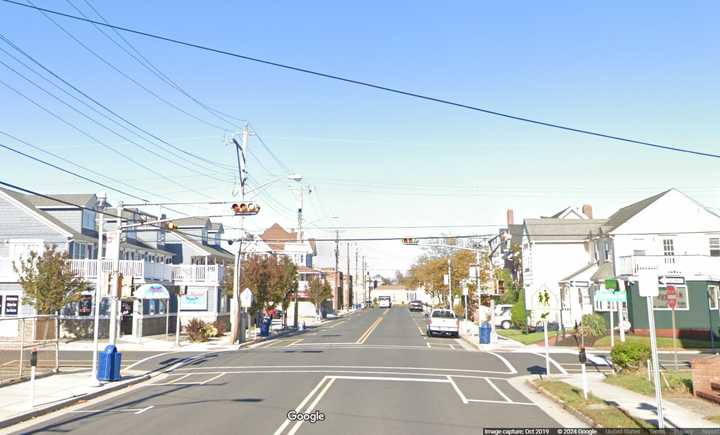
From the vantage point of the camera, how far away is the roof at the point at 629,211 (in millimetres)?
44356

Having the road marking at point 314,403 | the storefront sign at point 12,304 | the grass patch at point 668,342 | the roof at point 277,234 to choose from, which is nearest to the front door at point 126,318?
the storefront sign at point 12,304

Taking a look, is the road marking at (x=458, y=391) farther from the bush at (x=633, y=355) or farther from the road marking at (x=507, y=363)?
the bush at (x=633, y=355)

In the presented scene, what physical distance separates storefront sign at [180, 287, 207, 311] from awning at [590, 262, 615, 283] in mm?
28674

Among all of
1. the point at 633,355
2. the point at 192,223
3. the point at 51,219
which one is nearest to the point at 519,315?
the point at 633,355

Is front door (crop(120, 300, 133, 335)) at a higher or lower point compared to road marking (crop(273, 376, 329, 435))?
higher

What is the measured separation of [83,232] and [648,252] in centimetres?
3946

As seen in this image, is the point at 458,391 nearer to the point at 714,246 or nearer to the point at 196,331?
the point at 196,331

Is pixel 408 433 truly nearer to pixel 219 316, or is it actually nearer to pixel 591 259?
pixel 219 316

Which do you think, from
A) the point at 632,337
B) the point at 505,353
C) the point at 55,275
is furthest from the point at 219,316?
the point at 632,337

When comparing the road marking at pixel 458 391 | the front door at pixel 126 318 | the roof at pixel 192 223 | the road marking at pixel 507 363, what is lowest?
the road marking at pixel 507 363

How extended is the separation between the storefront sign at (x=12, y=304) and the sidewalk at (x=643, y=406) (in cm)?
3373

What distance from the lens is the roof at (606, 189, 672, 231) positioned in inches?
1746

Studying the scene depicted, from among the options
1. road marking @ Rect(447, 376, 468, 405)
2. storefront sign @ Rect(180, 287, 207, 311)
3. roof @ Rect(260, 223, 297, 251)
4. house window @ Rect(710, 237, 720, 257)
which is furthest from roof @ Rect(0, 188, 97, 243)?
roof @ Rect(260, 223, 297, 251)

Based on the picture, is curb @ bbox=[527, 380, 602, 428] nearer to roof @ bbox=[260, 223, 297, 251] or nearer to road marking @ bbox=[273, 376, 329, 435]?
road marking @ bbox=[273, 376, 329, 435]
